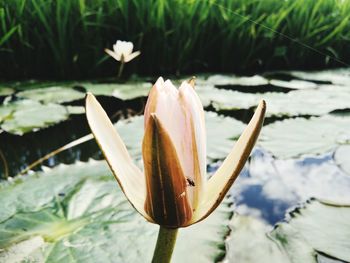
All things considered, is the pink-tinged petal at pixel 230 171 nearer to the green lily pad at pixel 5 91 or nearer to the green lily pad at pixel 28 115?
the green lily pad at pixel 28 115

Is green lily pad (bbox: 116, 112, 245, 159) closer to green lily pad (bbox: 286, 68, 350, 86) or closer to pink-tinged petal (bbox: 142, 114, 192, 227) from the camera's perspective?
pink-tinged petal (bbox: 142, 114, 192, 227)

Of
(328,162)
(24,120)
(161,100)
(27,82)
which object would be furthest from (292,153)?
(27,82)

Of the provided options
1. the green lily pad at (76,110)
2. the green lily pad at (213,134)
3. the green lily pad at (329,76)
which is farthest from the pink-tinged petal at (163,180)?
the green lily pad at (329,76)

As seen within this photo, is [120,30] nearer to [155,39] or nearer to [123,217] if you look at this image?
[155,39]

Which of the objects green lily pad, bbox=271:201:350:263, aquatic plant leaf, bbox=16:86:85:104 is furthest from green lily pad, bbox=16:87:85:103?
green lily pad, bbox=271:201:350:263

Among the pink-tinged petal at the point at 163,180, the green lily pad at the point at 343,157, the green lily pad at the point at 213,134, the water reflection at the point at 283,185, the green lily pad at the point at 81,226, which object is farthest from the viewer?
the green lily pad at the point at 213,134

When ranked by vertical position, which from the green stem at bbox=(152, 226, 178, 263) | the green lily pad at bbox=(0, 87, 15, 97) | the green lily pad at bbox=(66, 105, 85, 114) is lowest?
the green lily pad at bbox=(0, 87, 15, 97)

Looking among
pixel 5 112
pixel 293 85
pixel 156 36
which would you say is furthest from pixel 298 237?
pixel 156 36
